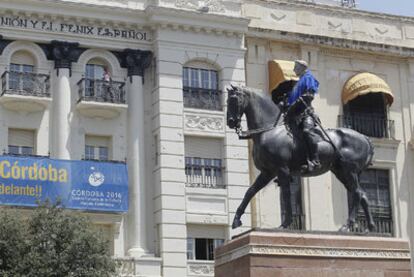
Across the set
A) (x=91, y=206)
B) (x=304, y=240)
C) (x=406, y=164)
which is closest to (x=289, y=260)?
(x=304, y=240)

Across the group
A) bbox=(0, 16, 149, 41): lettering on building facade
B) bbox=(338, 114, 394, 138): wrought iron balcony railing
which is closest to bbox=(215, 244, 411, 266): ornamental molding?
bbox=(0, 16, 149, 41): lettering on building facade

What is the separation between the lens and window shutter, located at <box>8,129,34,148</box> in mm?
38031

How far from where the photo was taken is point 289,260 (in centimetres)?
1981

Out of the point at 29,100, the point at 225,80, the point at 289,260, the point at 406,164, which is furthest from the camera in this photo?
the point at 406,164

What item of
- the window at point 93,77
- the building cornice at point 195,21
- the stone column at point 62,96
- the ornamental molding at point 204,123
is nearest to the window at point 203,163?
the ornamental molding at point 204,123

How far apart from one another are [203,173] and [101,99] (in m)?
4.77

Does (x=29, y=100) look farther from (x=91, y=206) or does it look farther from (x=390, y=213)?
(x=390, y=213)

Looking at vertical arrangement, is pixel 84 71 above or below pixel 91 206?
above

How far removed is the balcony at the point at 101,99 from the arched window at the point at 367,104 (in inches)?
376

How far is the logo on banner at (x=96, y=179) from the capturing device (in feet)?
125

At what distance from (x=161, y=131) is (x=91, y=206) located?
3913 millimetres

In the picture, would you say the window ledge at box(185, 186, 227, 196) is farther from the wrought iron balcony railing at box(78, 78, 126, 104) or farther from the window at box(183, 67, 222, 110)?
the wrought iron balcony railing at box(78, 78, 126, 104)

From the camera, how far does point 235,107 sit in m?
20.8

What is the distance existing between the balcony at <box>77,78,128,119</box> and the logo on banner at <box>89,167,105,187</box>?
7.43 ft
